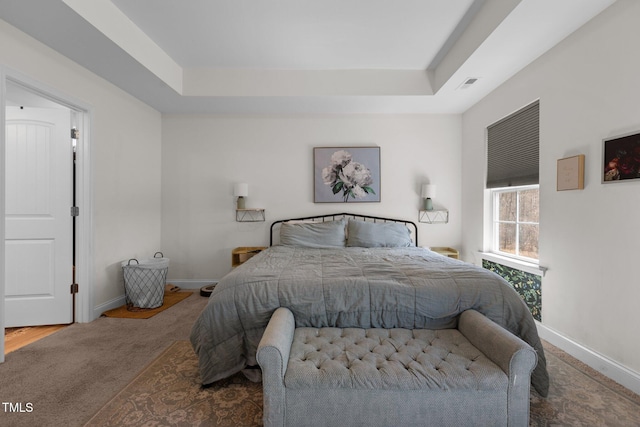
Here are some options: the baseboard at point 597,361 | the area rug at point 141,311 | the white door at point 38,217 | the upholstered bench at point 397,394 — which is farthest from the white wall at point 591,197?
the white door at point 38,217

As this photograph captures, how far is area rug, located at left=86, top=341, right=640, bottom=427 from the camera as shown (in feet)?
4.92

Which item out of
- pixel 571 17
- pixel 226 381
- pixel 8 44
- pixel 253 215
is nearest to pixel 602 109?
pixel 571 17

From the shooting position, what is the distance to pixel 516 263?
284cm

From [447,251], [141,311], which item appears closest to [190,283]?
[141,311]

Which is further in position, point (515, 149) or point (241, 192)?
point (241, 192)

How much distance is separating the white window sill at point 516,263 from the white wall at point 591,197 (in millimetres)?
71

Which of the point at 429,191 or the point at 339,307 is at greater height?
the point at 429,191

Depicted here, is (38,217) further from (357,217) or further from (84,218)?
(357,217)

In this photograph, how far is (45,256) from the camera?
2693 mm

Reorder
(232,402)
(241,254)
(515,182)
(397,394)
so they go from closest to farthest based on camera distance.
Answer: (397,394)
(232,402)
(515,182)
(241,254)

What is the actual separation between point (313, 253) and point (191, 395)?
5.27 feet

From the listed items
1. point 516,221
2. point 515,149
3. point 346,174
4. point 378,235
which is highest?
point 515,149

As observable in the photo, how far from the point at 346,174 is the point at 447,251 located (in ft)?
5.63

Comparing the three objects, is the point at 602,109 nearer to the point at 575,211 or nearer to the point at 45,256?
the point at 575,211
